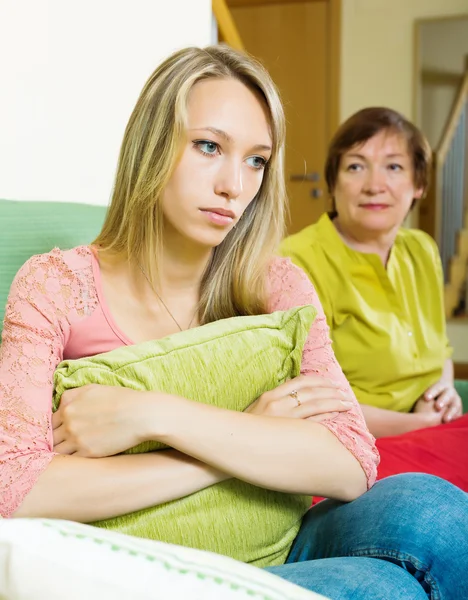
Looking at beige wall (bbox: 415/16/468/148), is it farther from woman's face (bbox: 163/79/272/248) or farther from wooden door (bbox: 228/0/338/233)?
woman's face (bbox: 163/79/272/248)

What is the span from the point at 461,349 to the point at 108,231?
3692mm

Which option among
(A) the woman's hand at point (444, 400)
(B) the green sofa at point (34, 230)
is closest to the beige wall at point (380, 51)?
(A) the woman's hand at point (444, 400)

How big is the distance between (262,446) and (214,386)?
0.33 ft

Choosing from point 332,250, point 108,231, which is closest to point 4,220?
point 108,231

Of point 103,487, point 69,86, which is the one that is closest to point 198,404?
point 103,487

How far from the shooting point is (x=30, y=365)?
34.7 inches

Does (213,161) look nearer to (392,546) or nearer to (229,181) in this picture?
(229,181)

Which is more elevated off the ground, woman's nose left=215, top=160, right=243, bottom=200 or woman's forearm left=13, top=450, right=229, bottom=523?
woman's nose left=215, top=160, right=243, bottom=200

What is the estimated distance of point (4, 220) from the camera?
3.58 feet

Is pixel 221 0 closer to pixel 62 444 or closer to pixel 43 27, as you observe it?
pixel 43 27

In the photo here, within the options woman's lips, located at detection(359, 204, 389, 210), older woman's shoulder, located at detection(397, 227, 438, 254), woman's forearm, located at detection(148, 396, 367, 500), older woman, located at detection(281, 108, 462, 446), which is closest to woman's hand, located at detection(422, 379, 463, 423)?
older woman, located at detection(281, 108, 462, 446)

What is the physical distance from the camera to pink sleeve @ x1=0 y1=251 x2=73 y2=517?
2.65 ft

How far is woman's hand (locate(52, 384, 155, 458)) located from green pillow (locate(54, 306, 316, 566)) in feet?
0.07

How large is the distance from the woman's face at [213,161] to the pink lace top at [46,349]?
0.56ft
